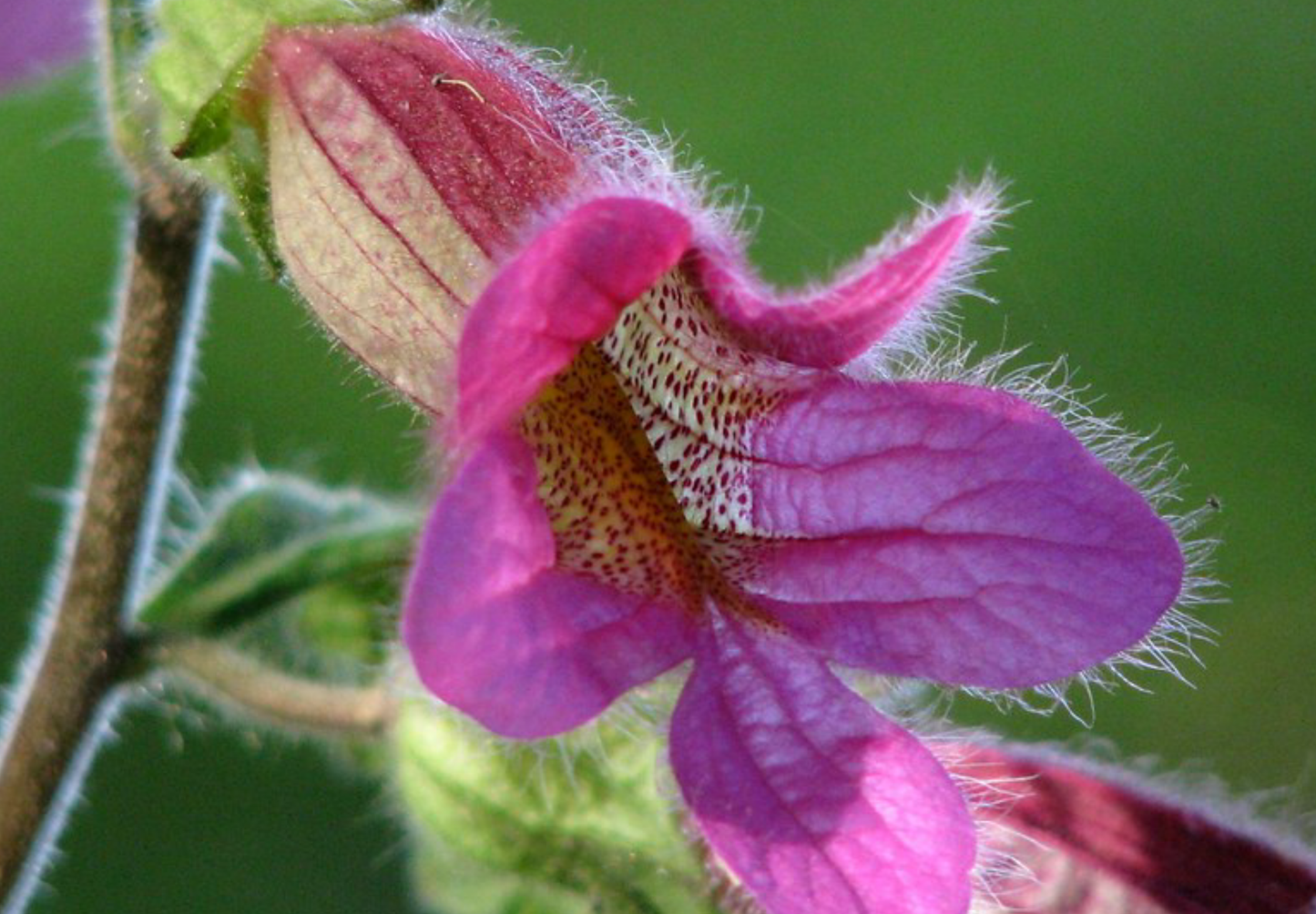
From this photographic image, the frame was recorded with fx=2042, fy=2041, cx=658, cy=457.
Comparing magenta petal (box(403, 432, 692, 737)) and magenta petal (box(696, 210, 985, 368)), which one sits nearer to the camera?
magenta petal (box(403, 432, 692, 737))

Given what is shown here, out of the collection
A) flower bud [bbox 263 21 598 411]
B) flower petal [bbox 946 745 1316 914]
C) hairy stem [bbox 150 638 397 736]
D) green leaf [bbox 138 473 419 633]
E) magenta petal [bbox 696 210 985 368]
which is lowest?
hairy stem [bbox 150 638 397 736]

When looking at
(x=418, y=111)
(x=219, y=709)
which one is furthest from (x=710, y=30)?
(x=418, y=111)

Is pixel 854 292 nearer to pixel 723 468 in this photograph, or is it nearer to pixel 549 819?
pixel 723 468

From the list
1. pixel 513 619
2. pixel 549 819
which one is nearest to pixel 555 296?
pixel 513 619

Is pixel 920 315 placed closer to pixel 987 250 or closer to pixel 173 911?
pixel 987 250

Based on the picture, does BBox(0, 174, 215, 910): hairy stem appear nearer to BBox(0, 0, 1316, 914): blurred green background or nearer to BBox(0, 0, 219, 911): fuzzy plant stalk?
BBox(0, 0, 219, 911): fuzzy plant stalk

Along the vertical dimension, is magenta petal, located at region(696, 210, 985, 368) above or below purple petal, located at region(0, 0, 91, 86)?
above

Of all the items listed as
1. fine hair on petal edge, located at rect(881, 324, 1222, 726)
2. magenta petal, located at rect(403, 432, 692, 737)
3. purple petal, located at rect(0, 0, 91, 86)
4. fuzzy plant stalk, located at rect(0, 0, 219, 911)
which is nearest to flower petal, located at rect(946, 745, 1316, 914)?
fine hair on petal edge, located at rect(881, 324, 1222, 726)
